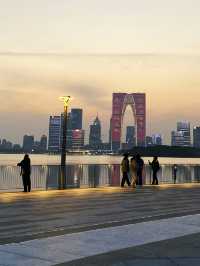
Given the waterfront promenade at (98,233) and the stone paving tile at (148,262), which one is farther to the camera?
the waterfront promenade at (98,233)

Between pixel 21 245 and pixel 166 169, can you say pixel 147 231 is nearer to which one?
pixel 21 245

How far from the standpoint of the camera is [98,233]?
11.2 metres

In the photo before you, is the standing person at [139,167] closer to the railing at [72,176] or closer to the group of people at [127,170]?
the group of people at [127,170]

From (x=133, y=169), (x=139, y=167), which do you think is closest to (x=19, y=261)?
(x=133, y=169)

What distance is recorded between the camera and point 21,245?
9711 millimetres

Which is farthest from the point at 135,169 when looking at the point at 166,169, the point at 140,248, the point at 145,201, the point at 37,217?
the point at 140,248

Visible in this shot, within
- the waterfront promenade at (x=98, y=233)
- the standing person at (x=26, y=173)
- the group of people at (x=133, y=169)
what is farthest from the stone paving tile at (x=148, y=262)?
the group of people at (x=133, y=169)

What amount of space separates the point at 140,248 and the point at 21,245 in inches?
81.3

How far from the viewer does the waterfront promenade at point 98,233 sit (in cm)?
863

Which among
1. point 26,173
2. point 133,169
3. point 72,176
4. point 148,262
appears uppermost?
point 133,169

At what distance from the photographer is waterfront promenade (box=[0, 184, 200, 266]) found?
8.63 meters

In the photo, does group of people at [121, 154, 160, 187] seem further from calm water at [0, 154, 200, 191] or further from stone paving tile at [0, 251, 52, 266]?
stone paving tile at [0, 251, 52, 266]

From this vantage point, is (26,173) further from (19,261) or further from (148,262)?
(148,262)

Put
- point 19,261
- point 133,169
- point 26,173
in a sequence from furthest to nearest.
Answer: point 133,169
point 26,173
point 19,261
